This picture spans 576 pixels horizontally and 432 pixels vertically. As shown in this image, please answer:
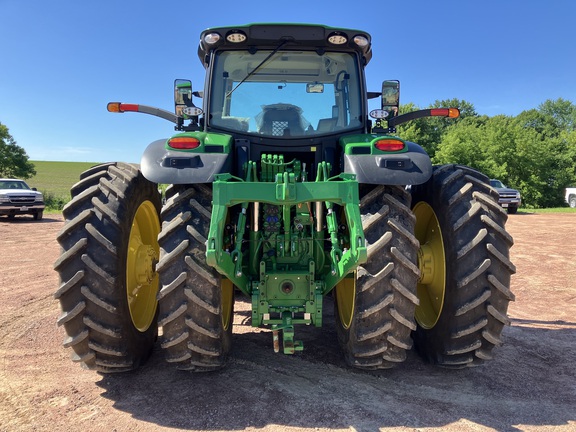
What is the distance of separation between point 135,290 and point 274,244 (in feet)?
3.98

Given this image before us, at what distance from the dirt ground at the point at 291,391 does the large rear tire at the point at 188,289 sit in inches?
15.0

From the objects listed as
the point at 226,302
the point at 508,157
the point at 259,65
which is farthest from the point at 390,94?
the point at 508,157

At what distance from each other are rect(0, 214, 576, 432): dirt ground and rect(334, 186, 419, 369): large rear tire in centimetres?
38

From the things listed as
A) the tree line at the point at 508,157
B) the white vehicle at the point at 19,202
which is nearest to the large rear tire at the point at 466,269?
the white vehicle at the point at 19,202

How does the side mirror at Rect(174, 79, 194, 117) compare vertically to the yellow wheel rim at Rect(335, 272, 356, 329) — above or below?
above

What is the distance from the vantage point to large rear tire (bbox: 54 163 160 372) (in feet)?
9.36

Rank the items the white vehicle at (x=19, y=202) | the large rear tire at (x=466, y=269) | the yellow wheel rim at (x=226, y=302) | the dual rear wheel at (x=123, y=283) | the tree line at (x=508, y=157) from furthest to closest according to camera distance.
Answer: the tree line at (x=508, y=157)
the white vehicle at (x=19, y=202)
the yellow wheel rim at (x=226, y=302)
the large rear tire at (x=466, y=269)
the dual rear wheel at (x=123, y=283)

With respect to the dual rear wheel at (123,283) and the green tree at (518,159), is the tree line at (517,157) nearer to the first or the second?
the green tree at (518,159)

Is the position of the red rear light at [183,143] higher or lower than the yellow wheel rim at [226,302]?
higher

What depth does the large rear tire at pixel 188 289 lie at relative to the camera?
2.78m

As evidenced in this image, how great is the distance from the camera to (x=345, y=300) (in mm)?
3592

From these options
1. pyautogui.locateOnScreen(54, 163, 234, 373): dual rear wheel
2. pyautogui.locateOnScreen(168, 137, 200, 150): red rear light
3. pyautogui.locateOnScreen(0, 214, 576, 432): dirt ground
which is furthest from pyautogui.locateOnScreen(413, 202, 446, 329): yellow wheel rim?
pyautogui.locateOnScreen(168, 137, 200, 150): red rear light

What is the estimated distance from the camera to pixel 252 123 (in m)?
3.71

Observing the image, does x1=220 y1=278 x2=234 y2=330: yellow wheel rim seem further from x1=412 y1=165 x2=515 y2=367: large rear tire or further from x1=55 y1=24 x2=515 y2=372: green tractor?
x1=412 y1=165 x2=515 y2=367: large rear tire
